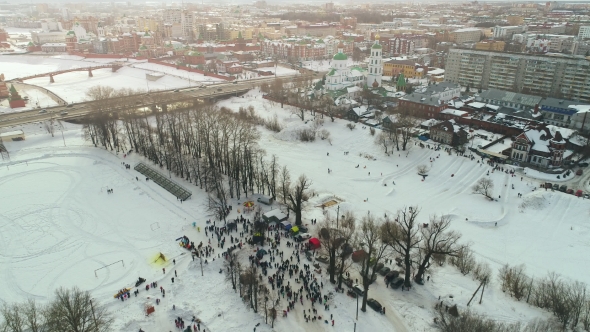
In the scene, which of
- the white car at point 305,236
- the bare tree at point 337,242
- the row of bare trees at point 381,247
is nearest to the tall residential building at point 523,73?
the row of bare trees at point 381,247

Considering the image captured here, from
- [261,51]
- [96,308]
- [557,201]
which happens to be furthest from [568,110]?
[261,51]

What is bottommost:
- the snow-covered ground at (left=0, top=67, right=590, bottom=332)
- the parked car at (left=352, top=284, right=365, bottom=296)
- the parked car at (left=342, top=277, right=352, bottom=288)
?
the snow-covered ground at (left=0, top=67, right=590, bottom=332)

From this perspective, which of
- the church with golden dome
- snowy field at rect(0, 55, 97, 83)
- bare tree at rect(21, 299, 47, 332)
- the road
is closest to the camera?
bare tree at rect(21, 299, 47, 332)

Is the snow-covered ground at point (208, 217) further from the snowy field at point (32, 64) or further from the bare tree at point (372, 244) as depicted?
the snowy field at point (32, 64)

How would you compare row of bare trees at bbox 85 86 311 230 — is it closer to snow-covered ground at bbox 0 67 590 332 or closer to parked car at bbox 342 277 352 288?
snow-covered ground at bbox 0 67 590 332

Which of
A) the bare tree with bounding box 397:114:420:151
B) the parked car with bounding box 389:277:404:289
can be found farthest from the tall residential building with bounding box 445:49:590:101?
the parked car with bounding box 389:277:404:289

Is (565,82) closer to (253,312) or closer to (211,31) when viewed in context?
(253,312)
